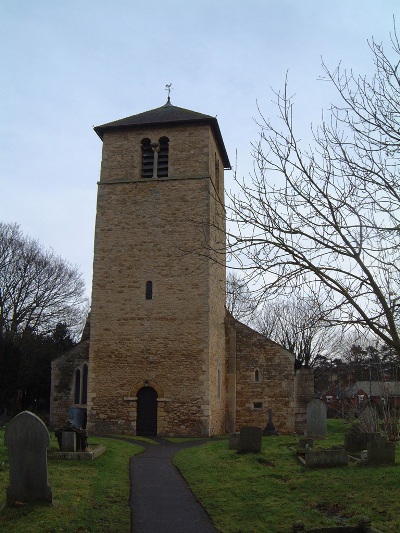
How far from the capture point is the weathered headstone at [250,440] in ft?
49.6

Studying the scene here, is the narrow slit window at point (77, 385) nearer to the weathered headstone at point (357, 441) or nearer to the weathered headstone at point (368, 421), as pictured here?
the weathered headstone at point (368, 421)

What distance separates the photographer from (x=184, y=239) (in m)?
24.4

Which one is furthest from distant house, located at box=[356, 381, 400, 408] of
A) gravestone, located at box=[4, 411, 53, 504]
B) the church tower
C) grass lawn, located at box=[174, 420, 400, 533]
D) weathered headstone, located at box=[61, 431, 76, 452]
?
gravestone, located at box=[4, 411, 53, 504]

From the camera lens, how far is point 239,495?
32.6 feet

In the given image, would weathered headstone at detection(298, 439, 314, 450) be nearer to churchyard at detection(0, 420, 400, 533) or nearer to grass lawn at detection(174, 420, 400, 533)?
grass lawn at detection(174, 420, 400, 533)

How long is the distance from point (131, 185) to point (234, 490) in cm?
1706

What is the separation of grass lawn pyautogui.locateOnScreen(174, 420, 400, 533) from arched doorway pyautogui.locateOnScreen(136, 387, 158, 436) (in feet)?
29.3

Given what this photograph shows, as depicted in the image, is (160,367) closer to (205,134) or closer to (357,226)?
(205,134)

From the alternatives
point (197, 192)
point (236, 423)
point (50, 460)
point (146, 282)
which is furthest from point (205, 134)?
point (50, 460)

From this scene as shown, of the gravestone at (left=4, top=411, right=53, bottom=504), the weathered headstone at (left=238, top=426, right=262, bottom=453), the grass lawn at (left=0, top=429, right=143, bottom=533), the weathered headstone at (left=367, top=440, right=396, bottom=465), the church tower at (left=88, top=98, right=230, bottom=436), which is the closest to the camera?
the grass lawn at (left=0, top=429, right=143, bottom=533)

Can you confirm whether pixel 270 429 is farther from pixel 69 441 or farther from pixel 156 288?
pixel 69 441

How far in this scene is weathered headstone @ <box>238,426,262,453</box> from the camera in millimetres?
15133

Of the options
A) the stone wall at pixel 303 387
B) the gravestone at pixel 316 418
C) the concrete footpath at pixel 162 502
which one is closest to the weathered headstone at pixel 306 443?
the concrete footpath at pixel 162 502

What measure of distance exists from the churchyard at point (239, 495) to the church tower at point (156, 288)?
28.3 ft
